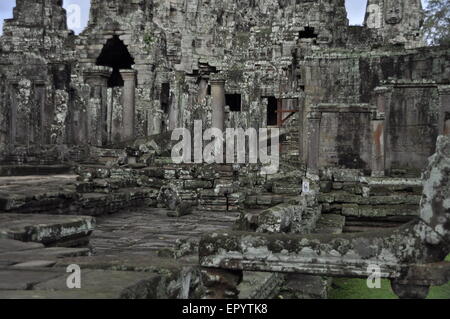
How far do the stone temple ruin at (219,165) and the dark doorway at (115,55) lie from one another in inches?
4.2

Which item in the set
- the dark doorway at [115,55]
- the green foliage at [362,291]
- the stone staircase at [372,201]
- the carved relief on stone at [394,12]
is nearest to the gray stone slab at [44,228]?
the green foliage at [362,291]

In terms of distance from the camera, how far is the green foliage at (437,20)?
2841 centimetres

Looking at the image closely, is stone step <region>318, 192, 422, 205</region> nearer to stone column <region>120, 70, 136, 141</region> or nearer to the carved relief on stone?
stone column <region>120, 70, 136, 141</region>

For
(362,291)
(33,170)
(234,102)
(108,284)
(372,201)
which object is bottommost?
(362,291)

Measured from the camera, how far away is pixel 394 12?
2767 centimetres

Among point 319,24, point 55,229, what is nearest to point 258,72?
point 319,24

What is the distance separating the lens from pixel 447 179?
3.64 m

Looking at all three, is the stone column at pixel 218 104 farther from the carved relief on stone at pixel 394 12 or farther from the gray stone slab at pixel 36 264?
the carved relief on stone at pixel 394 12

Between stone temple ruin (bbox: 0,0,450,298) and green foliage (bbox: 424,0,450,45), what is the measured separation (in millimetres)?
1243

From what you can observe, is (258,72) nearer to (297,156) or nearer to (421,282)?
(297,156)

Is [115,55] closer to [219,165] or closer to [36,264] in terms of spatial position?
[219,165]

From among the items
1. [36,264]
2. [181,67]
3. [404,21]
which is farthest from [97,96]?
[404,21]

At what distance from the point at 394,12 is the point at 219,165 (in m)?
19.4
